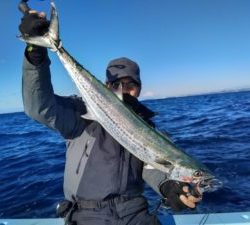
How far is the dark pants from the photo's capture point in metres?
3.50

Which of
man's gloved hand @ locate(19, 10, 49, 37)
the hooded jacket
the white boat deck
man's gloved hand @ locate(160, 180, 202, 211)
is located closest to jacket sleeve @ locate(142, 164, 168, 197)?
man's gloved hand @ locate(160, 180, 202, 211)

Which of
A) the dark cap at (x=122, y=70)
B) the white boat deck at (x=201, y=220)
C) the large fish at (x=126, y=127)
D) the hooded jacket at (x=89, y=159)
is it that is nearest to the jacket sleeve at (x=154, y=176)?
the hooded jacket at (x=89, y=159)

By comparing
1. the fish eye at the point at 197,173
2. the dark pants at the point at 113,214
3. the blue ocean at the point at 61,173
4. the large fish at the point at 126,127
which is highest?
the large fish at the point at 126,127

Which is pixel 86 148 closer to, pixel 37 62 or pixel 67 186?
pixel 67 186

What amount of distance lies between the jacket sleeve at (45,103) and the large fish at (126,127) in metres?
0.23

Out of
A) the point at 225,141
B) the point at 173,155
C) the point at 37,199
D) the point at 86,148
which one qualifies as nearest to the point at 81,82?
the point at 86,148

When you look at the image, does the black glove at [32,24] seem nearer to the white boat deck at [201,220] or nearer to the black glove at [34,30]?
the black glove at [34,30]

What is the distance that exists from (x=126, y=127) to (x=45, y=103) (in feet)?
2.41

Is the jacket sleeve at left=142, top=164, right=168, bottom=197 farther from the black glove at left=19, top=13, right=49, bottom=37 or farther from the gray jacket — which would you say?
the black glove at left=19, top=13, right=49, bottom=37

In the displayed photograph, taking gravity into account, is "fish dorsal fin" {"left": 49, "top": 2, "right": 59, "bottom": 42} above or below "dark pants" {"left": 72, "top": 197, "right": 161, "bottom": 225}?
above

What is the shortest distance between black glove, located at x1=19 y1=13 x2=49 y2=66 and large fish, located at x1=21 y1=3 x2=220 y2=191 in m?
0.07

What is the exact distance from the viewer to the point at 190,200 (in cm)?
360

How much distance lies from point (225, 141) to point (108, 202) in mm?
10293

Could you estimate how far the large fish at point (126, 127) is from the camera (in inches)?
124
